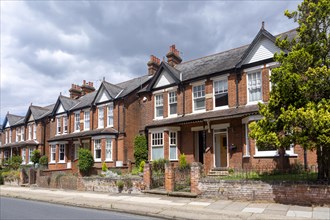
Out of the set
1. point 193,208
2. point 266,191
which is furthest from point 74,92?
point 266,191

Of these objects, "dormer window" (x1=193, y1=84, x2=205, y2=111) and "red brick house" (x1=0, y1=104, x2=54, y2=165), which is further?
"red brick house" (x1=0, y1=104, x2=54, y2=165)

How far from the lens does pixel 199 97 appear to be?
843 inches

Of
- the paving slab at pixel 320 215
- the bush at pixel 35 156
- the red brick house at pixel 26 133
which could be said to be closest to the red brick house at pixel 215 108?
the paving slab at pixel 320 215

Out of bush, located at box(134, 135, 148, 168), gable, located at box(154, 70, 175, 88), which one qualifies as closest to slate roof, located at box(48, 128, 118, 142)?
bush, located at box(134, 135, 148, 168)

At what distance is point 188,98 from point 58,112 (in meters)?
18.9

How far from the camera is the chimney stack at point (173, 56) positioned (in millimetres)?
26828

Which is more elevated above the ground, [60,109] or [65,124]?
[60,109]

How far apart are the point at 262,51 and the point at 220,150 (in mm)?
6814

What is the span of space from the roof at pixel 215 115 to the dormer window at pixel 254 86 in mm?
698

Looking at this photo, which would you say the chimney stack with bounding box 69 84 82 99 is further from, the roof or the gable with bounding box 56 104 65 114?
the roof

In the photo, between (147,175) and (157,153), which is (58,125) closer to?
(157,153)

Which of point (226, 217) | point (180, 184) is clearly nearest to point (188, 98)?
point (180, 184)

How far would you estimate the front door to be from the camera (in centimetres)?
2017

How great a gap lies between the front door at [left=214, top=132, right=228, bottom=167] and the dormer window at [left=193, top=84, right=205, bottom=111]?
92.4 inches
